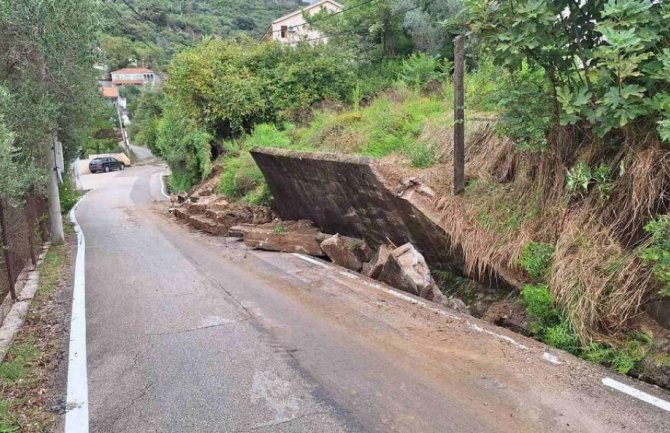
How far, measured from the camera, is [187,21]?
5478cm

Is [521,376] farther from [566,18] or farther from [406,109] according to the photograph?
[406,109]

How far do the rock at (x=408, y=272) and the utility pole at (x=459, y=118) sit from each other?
1160 mm

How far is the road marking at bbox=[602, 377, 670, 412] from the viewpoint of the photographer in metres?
3.97

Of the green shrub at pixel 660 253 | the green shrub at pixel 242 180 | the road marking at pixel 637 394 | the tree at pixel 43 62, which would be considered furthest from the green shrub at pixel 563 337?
the green shrub at pixel 242 180

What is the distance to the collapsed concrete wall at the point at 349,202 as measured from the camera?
7734mm

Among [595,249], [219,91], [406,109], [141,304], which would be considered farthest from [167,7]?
[595,249]

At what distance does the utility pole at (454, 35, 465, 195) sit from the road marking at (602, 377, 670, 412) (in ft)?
12.4

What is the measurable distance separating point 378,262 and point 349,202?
1.80 m

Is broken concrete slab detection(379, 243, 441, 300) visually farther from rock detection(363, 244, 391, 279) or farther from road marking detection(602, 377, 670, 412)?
road marking detection(602, 377, 670, 412)

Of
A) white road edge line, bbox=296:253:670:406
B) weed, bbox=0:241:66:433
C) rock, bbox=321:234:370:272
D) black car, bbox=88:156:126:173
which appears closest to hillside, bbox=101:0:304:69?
black car, bbox=88:156:126:173

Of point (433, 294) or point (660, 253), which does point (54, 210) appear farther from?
point (660, 253)

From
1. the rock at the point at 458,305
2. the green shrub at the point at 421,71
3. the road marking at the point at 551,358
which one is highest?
the green shrub at the point at 421,71

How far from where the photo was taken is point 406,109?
11227mm

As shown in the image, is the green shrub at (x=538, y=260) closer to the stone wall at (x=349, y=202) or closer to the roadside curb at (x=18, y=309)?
the stone wall at (x=349, y=202)
